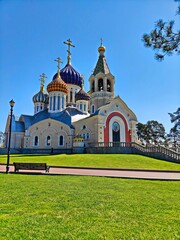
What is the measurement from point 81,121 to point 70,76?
56.8ft

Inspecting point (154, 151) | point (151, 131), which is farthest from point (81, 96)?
point (151, 131)

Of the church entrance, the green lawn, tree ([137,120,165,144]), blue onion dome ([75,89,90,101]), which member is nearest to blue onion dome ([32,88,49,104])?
blue onion dome ([75,89,90,101])

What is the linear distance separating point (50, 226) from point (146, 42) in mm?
7130

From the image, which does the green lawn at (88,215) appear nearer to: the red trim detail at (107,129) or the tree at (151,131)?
the red trim detail at (107,129)

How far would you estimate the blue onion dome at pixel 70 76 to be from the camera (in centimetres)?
5175

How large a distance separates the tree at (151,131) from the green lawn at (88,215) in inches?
2497

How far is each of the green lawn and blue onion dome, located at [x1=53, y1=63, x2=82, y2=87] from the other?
149 ft

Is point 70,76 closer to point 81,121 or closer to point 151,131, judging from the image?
point 81,121

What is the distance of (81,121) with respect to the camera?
3891cm

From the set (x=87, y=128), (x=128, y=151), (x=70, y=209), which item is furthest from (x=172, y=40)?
(x=87, y=128)

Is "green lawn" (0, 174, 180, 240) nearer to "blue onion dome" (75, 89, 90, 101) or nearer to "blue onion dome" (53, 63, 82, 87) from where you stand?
"blue onion dome" (75, 89, 90, 101)

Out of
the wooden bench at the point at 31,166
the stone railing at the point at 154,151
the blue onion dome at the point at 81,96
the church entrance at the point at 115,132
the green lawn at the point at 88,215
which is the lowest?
the green lawn at the point at 88,215

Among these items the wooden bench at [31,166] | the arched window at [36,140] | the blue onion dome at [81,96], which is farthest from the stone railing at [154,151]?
the wooden bench at [31,166]

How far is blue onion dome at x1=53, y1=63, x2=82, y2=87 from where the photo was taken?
51750 millimetres
